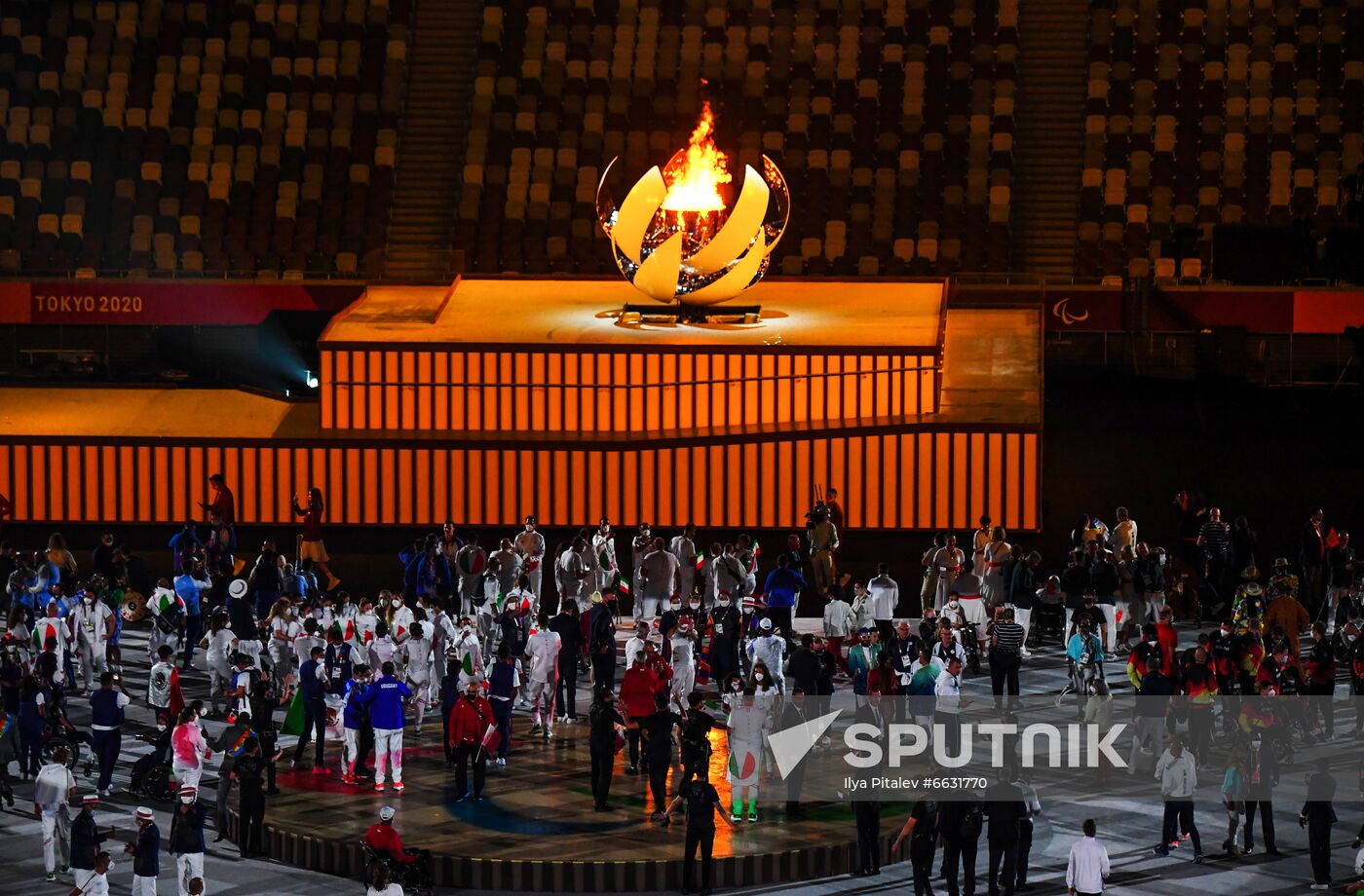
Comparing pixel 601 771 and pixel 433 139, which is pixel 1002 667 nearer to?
pixel 601 771

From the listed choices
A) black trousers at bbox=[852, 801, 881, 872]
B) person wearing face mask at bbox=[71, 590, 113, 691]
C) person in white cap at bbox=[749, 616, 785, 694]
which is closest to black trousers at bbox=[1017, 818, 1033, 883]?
black trousers at bbox=[852, 801, 881, 872]

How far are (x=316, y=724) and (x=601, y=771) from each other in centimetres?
284

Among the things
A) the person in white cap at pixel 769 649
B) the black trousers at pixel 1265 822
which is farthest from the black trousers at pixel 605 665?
the black trousers at pixel 1265 822

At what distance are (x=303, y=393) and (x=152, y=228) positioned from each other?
3.86 m

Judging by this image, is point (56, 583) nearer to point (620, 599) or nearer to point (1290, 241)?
point (620, 599)

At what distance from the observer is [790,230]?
120 feet

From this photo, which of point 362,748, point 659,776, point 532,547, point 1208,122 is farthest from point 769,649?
point 1208,122

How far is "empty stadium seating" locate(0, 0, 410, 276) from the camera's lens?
36375mm

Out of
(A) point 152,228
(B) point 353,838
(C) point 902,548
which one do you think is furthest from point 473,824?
(A) point 152,228

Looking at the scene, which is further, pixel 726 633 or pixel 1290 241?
pixel 1290 241

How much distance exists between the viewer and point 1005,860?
17.2 metres

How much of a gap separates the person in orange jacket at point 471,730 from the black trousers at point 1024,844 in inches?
171

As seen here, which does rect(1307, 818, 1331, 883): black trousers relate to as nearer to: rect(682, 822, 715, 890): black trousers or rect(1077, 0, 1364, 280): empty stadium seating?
rect(682, 822, 715, 890): black trousers

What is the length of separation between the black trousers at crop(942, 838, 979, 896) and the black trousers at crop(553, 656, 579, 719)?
545 cm
